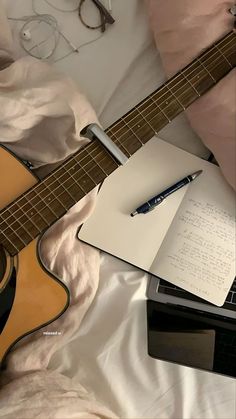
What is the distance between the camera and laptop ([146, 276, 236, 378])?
3.09 feet

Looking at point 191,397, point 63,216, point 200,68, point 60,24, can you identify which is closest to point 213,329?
point 191,397

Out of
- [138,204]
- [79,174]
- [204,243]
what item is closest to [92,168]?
[79,174]

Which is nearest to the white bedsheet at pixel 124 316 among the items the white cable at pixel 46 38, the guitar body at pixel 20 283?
the white cable at pixel 46 38

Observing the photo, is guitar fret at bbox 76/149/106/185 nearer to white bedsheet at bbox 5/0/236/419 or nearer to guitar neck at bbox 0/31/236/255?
guitar neck at bbox 0/31/236/255

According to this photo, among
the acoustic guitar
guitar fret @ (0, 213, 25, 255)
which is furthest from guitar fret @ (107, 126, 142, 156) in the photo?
guitar fret @ (0, 213, 25, 255)

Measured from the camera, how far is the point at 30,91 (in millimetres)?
867

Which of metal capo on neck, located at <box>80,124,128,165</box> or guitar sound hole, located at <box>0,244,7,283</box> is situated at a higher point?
metal capo on neck, located at <box>80,124,128,165</box>

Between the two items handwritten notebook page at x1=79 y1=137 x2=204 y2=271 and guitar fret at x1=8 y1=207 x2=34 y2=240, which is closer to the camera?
guitar fret at x1=8 y1=207 x2=34 y2=240

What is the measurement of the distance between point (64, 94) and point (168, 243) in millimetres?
299

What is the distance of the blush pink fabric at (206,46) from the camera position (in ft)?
2.98

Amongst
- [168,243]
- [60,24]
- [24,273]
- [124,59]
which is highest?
[60,24]

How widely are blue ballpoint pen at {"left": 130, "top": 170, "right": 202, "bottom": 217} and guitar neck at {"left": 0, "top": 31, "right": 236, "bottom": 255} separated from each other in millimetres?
106

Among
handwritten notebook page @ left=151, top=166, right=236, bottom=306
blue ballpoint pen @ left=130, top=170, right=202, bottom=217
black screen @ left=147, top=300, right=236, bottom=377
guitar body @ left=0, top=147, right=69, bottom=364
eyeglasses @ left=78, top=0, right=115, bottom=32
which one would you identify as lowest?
black screen @ left=147, top=300, right=236, bottom=377

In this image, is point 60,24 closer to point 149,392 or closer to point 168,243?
point 168,243
